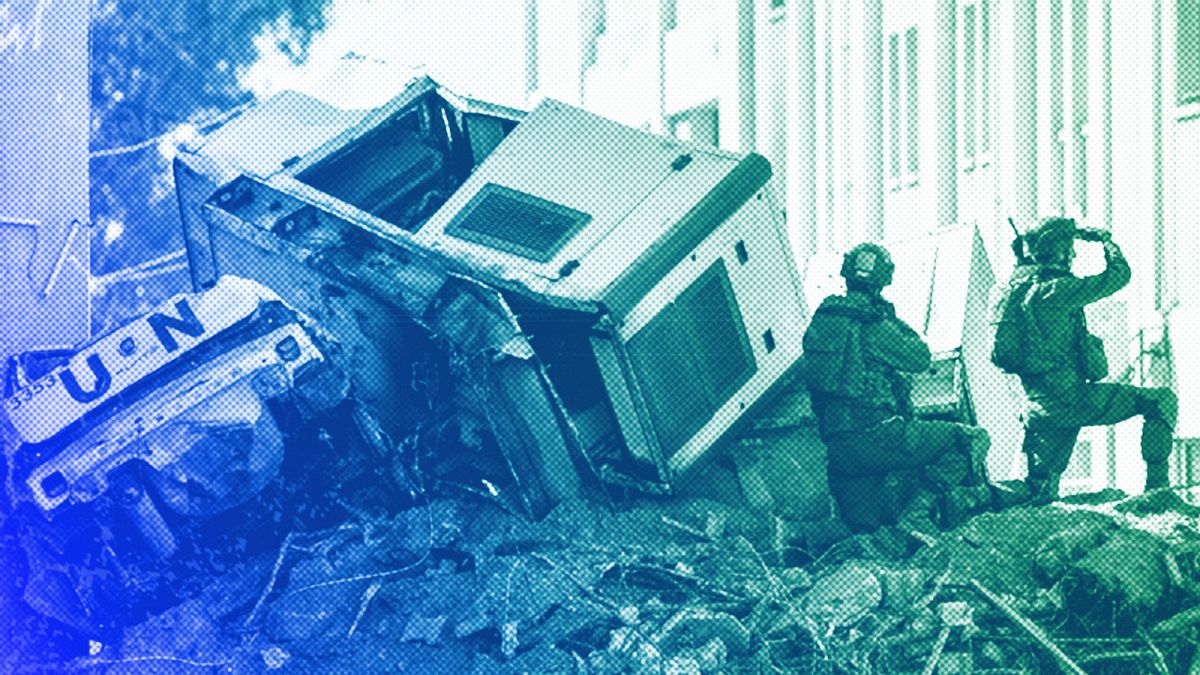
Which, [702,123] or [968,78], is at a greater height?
[968,78]

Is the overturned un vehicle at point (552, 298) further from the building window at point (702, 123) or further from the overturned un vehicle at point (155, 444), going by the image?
the building window at point (702, 123)

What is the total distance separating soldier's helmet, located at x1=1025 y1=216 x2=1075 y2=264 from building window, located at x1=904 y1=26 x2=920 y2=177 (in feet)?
15.9

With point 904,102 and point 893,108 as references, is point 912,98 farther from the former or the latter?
point 893,108

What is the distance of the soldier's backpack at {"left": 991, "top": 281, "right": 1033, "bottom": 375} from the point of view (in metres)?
7.77

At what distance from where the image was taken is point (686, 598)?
6.70 m

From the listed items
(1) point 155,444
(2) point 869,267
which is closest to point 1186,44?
(2) point 869,267

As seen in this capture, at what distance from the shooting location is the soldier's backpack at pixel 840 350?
7453 millimetres

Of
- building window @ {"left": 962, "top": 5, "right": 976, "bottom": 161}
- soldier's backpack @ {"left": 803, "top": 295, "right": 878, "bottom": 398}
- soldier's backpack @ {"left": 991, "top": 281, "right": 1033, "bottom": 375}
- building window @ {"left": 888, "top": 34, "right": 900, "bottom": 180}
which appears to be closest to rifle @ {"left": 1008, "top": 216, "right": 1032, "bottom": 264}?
soldier's backpack @ {"left": 991, "top": 281, "right": 1033, "bottom": 375}

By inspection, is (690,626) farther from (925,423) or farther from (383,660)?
(925,423)

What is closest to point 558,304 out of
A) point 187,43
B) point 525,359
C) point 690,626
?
point 525,359

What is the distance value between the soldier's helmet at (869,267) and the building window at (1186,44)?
349cm

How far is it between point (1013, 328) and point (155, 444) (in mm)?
3870

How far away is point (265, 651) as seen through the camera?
6.66 m

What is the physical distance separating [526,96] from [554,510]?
11218 mm
